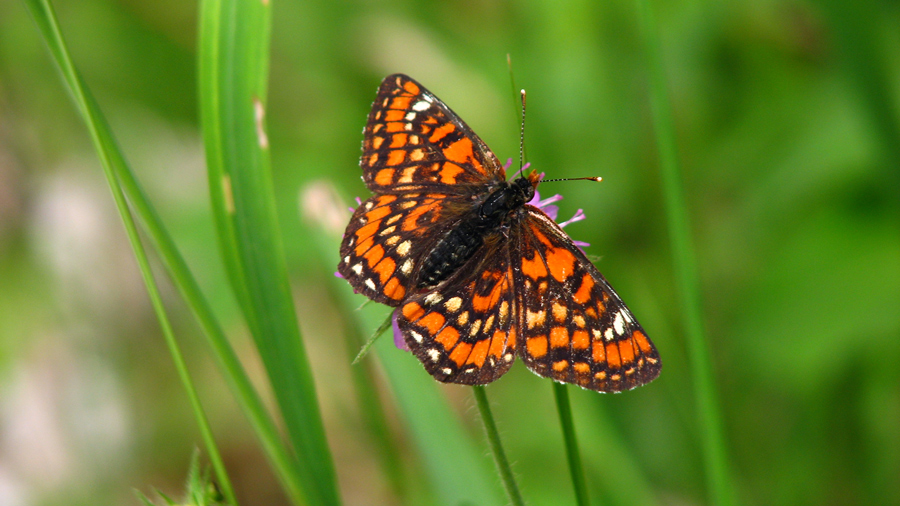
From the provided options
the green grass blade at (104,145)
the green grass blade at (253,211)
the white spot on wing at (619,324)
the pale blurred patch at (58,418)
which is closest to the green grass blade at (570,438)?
the white spot on wing at (619,324)

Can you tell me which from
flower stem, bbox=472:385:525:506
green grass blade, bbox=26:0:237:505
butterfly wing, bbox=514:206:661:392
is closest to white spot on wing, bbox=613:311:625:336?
butterfly wing, bbox=514:206:661:392

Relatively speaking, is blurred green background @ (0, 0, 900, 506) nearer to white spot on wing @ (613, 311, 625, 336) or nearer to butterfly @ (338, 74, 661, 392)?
butterfly @ (338, 74, 661, 392)

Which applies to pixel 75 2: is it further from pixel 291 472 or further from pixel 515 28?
pixel 291 472

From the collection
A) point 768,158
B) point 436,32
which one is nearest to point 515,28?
point 436,32

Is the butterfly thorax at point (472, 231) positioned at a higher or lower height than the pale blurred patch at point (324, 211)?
lower

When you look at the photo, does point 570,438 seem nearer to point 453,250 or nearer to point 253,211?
point 453,250

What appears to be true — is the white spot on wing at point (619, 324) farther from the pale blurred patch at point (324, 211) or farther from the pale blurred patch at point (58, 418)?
the pale blurred patch at point (58, 418)

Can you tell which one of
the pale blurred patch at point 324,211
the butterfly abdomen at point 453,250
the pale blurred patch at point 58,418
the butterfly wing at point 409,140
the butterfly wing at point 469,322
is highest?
the butterfly wing at point 409,140
